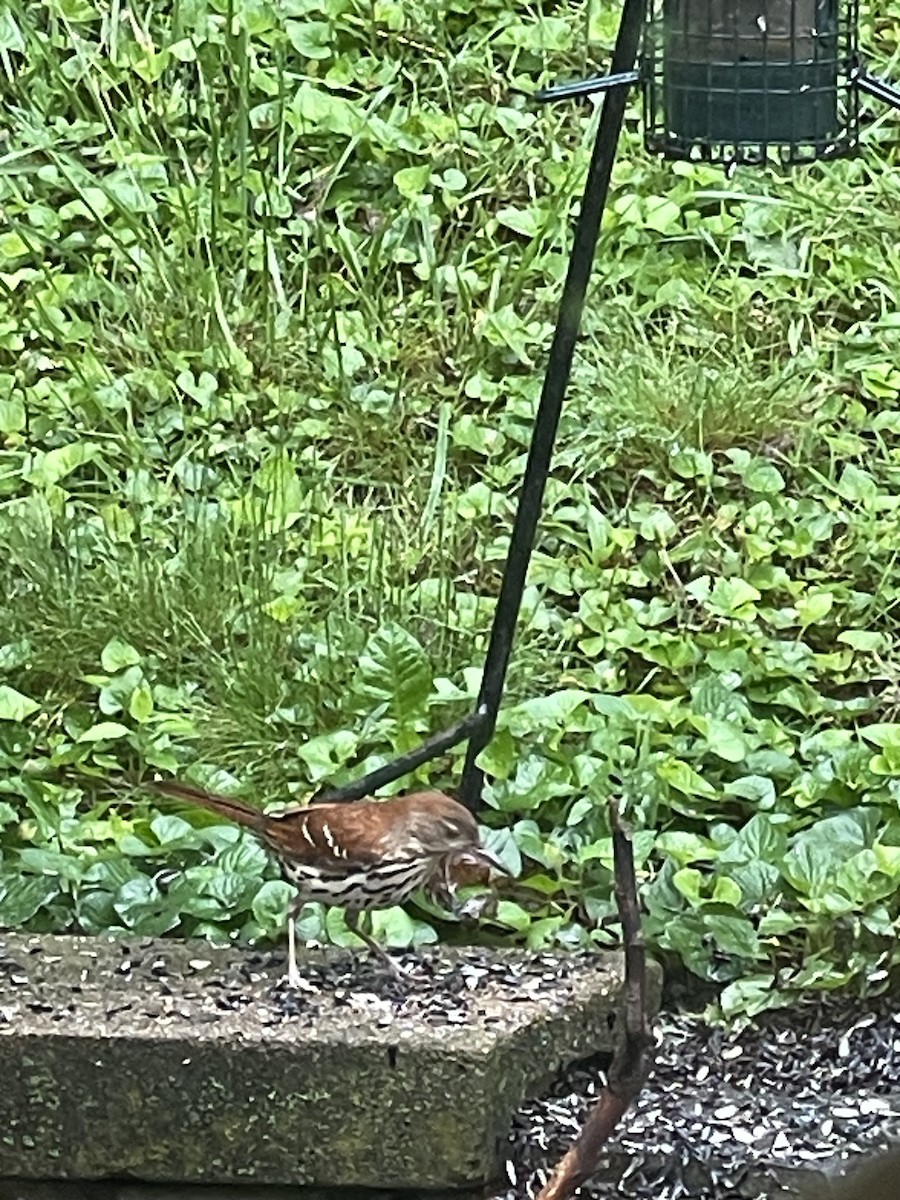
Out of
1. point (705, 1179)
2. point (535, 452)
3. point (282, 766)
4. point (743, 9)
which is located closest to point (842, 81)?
point (743, 9)

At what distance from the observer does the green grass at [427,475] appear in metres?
4.41

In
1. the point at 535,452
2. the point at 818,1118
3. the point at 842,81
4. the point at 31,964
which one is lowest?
the point at 818,1118

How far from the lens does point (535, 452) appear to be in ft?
13.5

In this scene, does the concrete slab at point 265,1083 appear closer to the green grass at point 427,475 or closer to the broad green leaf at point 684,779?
the green grass at point 427,475

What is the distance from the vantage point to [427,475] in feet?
18.6

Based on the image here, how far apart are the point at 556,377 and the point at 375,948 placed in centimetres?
103

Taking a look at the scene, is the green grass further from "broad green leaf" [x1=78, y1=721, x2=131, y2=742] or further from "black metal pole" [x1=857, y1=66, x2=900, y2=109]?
"black metal pole" [x1=857, y1=66, x2=900, y2=109]

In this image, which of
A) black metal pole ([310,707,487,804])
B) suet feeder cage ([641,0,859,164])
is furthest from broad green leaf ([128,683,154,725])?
suet feeder cage ([641,0,859,164])

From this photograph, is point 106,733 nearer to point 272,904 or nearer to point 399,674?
point 399,674

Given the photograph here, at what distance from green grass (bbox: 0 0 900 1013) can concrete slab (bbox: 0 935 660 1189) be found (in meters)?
0.59

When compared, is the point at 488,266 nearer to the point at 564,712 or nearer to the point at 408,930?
the point at 564,712

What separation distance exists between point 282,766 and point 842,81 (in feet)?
5.69

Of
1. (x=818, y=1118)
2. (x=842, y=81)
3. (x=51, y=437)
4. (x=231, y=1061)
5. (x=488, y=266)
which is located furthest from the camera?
(x=488, y=266)

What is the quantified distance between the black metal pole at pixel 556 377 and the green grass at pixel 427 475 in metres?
0.29
